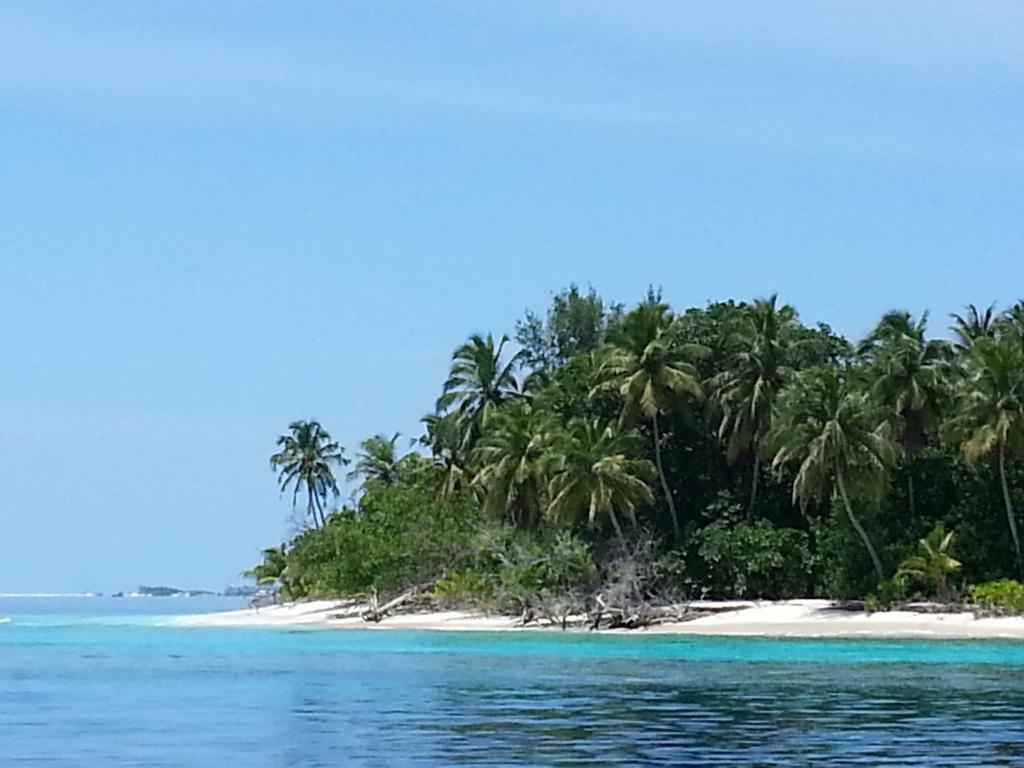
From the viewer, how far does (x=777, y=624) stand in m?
48.8

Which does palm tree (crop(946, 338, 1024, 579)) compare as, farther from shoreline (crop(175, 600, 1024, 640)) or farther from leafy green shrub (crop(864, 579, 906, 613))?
shoreline (crop(175, 600, 1024, 640))

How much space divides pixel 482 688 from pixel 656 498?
27.1 meters

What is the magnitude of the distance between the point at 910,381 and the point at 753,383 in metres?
5.28

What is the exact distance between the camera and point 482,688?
3039 centimetres

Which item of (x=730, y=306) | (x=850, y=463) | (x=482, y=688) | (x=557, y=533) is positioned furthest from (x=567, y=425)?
(x=482, y=688)

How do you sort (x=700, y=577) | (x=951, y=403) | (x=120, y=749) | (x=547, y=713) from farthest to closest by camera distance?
(x=700, y=577) < (x=951, y=403) < (x=547, y=713) < (x=120, y=749)

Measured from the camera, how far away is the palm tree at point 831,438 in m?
47.4

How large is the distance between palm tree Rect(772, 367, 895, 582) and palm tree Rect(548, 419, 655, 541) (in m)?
5.66

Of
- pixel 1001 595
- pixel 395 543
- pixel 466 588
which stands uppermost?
pixel 395 543

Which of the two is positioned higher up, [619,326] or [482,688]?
[619,326]

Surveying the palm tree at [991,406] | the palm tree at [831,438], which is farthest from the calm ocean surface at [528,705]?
the palm tree at [991,406]

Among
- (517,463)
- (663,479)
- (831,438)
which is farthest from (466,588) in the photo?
(831,438)

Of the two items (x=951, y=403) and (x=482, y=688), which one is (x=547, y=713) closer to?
(x=482, y=688)

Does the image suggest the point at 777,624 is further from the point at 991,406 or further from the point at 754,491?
the point at 991,406
